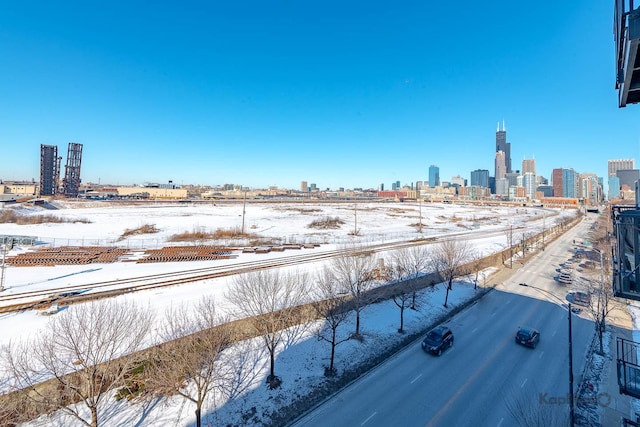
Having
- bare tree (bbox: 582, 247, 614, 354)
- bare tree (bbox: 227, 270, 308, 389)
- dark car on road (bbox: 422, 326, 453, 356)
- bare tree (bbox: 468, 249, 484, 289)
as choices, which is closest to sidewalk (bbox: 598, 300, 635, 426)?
bare tree (bbox: 582, 247, 614, 354)

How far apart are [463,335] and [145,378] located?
818 inches

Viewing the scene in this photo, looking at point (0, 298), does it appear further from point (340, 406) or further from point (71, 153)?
point (71, 153)

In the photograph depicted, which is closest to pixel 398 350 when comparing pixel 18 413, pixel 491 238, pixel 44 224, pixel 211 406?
pixel 211 406

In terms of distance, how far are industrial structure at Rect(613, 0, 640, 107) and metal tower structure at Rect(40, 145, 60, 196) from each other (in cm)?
14734

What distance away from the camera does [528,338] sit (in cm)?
1953

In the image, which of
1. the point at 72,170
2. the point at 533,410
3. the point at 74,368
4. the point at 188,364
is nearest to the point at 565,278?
the point at 533,410

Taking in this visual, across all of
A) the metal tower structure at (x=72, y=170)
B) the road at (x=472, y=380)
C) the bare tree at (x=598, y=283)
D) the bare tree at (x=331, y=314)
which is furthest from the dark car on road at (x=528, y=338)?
the metal tower structure at (x=72, y=170)

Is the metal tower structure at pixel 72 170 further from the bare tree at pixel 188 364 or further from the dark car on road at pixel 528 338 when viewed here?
the dark car on road at pixel 528 338

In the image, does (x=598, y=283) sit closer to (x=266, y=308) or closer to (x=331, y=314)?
(x=331, y=314)

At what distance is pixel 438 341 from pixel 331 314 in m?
7.35

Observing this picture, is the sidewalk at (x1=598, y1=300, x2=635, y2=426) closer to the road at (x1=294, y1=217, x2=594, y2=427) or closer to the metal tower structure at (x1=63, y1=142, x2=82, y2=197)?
the road at (x1=294, y1=217, x2=594, y2=427)

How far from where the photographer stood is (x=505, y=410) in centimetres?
1391

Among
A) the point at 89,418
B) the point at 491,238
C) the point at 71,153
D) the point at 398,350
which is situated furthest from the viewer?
the point at 71,153

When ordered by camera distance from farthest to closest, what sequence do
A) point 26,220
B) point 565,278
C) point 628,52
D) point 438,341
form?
point 26,220 < point 565,278 < point 438,341 < point 628,52
